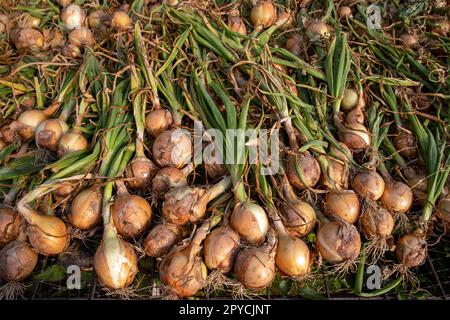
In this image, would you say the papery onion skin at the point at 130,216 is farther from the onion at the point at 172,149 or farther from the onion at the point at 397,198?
the onion at the point at 397,198

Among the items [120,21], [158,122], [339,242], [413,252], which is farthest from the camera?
[120,21]

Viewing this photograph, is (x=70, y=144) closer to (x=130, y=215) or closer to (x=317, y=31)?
(x=130, y=215)

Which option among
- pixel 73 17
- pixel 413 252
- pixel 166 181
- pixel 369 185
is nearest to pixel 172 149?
pixel 166 181

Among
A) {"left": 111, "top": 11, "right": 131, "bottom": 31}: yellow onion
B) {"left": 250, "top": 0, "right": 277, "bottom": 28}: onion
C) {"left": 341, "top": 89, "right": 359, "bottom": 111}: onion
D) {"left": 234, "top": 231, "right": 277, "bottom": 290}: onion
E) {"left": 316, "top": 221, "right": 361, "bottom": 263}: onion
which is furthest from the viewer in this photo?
{"left": 250, "top": 0, "right": 277, "bottom": 28}: onion

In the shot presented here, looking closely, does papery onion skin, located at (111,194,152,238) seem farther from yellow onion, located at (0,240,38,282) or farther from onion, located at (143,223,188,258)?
yellow onion, located at (0,240,38,282)

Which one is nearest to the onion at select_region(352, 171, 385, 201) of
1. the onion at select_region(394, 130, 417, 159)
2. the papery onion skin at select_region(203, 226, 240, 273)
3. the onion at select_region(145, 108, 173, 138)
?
the onion at select_region(394, 130, 417, 159)

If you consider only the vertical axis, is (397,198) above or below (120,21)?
below
